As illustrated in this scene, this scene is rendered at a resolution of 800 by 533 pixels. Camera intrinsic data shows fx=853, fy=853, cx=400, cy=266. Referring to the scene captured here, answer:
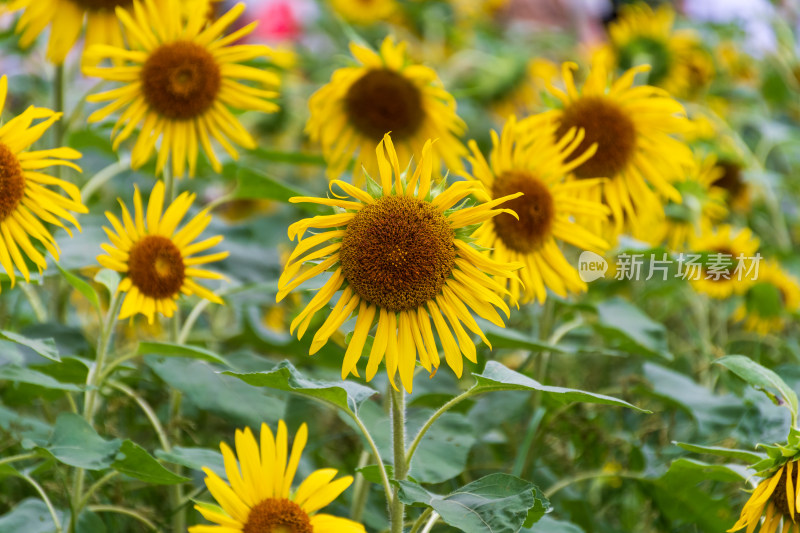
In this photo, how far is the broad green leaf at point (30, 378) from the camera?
2.81 ft

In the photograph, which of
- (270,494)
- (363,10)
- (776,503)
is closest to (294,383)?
(270,494)

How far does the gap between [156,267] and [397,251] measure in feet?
1.04

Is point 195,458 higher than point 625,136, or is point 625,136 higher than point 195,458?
point 625,136

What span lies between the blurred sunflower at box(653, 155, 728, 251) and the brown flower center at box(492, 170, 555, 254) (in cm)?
48

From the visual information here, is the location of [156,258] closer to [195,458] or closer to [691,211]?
[195,458]

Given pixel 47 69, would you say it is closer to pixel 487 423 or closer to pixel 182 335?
pixel 182 335

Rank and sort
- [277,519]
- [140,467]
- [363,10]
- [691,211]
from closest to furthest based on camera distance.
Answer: [277,519] → [140,467] → [691,211] → [363,10]

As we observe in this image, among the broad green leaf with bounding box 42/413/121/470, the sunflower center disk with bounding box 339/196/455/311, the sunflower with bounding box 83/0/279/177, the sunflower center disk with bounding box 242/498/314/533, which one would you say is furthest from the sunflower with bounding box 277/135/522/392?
the sunflower with bounding box 83/0/279/177

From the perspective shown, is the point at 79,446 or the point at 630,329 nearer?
the point at 79,446

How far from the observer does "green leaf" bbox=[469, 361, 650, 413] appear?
28.2 inches

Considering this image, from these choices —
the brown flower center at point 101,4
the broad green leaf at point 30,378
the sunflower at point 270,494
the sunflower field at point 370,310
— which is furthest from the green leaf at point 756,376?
the brown flower center at point 101,4

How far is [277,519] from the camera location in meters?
0.70

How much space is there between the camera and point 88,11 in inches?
46.3

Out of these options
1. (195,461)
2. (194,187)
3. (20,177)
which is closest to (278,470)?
(195,461)
